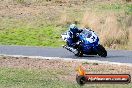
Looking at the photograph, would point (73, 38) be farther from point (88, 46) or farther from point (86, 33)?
point (88, 46)

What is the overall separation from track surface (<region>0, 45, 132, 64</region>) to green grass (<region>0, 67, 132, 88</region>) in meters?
3.75

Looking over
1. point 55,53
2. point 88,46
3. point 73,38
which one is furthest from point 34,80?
point 55,53

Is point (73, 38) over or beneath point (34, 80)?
beneath

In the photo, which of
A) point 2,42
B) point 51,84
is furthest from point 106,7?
point 51,84

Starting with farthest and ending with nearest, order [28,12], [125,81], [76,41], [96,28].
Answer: [28,12] → [96,28] → [76,41] → [125,81]

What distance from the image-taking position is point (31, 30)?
104 ft

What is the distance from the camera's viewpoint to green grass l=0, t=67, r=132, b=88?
583 inches

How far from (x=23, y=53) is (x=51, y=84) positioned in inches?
303

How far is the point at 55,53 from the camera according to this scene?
22.9m

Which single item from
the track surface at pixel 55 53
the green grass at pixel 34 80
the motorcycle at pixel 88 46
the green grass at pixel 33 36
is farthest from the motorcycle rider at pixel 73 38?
the green grass at pixel 33 36

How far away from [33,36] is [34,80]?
13816 millimetres

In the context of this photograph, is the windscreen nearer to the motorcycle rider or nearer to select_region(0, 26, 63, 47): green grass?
the motorcycle rider

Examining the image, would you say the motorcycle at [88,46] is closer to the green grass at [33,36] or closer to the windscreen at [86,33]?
the windscreen at [86,33]

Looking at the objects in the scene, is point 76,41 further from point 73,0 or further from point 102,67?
point 73,0
